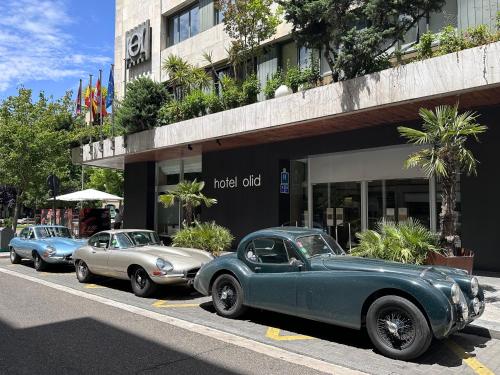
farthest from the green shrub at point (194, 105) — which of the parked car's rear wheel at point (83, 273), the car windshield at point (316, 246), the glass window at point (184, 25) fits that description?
the car windshield at point (316, 246)

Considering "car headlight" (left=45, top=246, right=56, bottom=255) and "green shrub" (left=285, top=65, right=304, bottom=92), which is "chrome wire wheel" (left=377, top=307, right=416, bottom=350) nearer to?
"green shrub" (left=285, top=65, right=304, bottom=92)

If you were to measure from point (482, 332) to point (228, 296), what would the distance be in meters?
3.86

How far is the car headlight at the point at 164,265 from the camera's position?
29.4ft

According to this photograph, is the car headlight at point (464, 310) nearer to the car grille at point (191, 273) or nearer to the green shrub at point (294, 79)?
the car grille at point (191, 273)

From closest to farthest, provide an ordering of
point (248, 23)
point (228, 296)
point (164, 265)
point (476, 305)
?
point (476, 305) < point (228, 296) < point (164, 265) < point (248, 23)

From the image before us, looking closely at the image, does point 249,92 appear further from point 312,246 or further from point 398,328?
point 398,328

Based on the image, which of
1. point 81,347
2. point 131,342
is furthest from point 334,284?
point 81,347

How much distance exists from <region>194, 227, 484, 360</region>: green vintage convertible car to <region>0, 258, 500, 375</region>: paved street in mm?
345

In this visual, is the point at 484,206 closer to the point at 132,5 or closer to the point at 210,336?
the point at 210,336

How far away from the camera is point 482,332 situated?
259 inches

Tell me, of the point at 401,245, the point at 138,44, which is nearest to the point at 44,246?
the point at 401,245

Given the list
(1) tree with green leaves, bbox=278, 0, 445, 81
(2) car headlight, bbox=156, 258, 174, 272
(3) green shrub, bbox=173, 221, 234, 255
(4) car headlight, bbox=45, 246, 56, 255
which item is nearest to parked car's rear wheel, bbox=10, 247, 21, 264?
(4) car headlight, bbox=45, 246, 56, 255

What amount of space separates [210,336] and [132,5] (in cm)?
2313

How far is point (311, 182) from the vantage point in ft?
51.3
